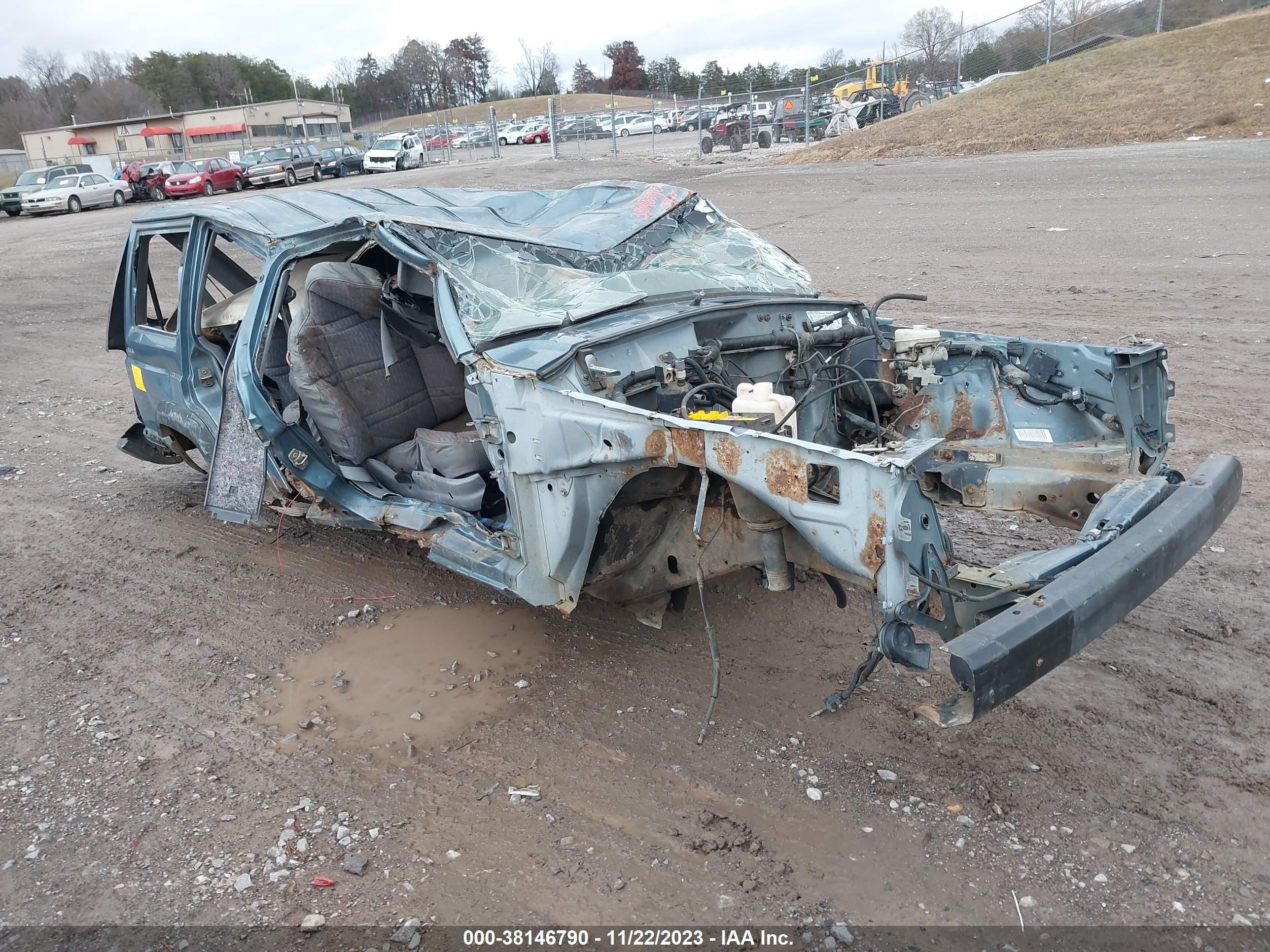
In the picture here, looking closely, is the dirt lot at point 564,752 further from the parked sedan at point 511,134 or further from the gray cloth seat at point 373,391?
the parked sedan at point 511,134

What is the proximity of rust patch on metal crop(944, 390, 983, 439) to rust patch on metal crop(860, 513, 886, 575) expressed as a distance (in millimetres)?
1835

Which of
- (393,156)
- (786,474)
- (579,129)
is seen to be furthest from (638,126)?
(786,474)

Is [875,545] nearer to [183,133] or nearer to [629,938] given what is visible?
[629,938]

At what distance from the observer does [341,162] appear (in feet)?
105

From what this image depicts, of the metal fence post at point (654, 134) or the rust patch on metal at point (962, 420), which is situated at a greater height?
the metal fence post at point (654, 134)

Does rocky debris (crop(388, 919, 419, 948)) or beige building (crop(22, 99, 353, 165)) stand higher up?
beige building (crop(22, 99, 353, 165))

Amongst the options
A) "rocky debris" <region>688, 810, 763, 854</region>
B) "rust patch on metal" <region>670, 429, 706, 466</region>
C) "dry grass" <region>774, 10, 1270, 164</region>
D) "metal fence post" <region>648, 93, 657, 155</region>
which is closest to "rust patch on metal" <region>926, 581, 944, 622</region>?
"rust patch on metal" <region>670, 429, 706, 466</region>

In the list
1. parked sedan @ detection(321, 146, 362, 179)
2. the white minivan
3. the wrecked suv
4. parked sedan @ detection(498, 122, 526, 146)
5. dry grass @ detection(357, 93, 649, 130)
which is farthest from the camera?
dry grass @ detection(357, 93, 649, 130)

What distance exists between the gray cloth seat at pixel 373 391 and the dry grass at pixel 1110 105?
16831 millimetres

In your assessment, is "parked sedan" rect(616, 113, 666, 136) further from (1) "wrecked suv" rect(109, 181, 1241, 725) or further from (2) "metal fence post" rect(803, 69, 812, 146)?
(1) "wrecked suv" rect(109, 181, 1241, 725)

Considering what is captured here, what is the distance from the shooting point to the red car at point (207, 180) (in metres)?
27.7

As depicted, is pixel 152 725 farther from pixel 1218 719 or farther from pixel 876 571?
pixel 1218 719

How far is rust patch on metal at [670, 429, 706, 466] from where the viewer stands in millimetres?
3080

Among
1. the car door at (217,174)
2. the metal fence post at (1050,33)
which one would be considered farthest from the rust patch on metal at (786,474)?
the car door at (217,174)
